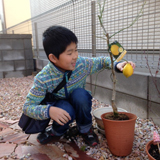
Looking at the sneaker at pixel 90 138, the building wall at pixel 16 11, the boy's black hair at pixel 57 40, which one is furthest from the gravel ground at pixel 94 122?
the building wall at pixel 16 11

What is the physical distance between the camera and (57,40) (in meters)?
1.31

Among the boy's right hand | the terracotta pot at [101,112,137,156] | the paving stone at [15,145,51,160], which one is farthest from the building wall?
the terracotta pot at [101,112,137,156]

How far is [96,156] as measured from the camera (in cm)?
138

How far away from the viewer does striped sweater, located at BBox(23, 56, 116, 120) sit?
1312 mm

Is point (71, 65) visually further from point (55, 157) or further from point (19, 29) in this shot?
point (19, 29)

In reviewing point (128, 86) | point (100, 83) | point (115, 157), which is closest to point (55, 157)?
point (115, 157)

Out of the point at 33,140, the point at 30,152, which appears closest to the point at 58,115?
the point at 30,152

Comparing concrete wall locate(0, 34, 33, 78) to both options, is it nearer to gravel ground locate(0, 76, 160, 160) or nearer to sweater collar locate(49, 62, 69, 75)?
gravel ground locate(0, 76, 160, 160)

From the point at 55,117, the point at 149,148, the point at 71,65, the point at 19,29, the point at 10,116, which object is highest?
the point at 19,29

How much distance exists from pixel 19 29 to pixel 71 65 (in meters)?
5.84

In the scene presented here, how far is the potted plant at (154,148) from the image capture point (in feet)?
3.31

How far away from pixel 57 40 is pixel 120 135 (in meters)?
0.83

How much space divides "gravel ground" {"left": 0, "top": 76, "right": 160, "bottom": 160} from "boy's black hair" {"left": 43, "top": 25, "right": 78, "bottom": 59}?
0.83 m

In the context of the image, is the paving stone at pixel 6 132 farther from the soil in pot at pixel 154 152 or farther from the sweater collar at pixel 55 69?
the soil in pot at pixel 154 152
